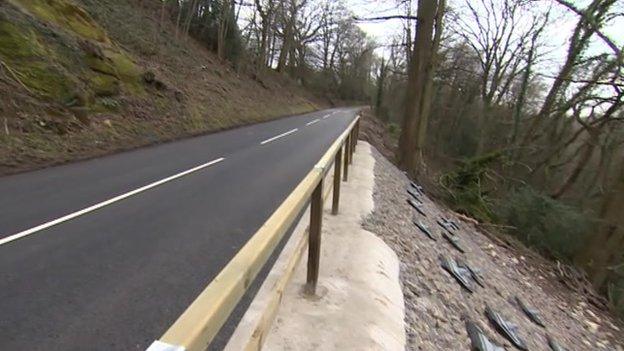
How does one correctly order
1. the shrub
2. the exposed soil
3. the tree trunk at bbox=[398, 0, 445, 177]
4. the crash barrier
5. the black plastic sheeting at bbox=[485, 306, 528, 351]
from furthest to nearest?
the shrub → the tree trunk at bbox=[398, 0, 445, 177] → the black plastic sheeting at bbox=[485, 306, 528, 351] → the exposed soil → the crash barrier

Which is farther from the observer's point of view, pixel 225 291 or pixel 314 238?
A: pixel 314 238

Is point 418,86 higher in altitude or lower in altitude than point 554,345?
higher

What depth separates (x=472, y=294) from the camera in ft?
21.4

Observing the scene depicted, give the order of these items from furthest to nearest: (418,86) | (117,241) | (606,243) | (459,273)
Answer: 1. (418,86)
2. (606,243)
3. (459,273)
4. (117,241)

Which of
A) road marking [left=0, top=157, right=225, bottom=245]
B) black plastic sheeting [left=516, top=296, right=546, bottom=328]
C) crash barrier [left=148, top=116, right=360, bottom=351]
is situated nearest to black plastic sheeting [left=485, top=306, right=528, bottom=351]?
black plastic sheeting [left=516, top=296, right=546, bottom=328]

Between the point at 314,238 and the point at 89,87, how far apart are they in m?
11.7

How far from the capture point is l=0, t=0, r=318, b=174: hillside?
1077cm

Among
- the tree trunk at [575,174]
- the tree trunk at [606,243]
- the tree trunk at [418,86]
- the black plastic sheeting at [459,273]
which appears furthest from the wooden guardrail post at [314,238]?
the tree trunk at [575,174]

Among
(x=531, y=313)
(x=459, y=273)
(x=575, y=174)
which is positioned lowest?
(x=531, y=313)

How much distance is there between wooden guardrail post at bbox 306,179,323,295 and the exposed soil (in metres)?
0.94

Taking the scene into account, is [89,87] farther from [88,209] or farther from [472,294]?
[472,294]

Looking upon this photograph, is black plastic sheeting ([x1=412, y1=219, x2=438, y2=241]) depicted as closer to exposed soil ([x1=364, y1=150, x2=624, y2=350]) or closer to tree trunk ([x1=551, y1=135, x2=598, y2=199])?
exposed soil ([x1=364, y1=150, x2=624, y2=350])

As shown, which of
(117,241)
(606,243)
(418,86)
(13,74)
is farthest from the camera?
(418,86)

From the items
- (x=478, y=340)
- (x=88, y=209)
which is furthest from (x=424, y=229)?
(x=88, y=209)
